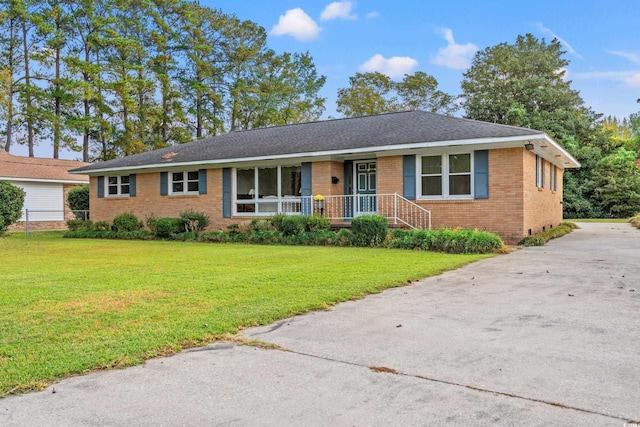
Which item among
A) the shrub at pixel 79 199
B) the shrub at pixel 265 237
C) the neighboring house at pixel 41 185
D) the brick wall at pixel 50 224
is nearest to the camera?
the shrub at pixel 265 237

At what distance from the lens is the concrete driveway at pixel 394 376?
2.81 metres

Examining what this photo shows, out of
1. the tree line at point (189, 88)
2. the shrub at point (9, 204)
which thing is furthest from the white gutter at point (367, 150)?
the tree line at point (189, 88)

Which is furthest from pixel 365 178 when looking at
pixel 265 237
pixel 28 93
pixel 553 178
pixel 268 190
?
pixel 28 93

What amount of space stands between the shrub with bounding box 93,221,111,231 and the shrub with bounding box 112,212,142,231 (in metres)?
0.91

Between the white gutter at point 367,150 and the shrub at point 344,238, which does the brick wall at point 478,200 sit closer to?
the white gutter at point 367,150

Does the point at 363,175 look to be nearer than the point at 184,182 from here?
Yes

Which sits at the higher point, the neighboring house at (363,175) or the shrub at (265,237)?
the neighboring house at (363,175)

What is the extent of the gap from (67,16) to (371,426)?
36261 millimetres

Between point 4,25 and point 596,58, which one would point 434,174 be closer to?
point 596,58

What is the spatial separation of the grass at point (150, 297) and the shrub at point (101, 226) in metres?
9.52

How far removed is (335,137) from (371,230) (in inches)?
213

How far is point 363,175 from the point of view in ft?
55.4

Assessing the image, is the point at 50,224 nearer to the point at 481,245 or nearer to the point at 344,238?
the point at 344,238

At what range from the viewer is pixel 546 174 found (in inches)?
701
